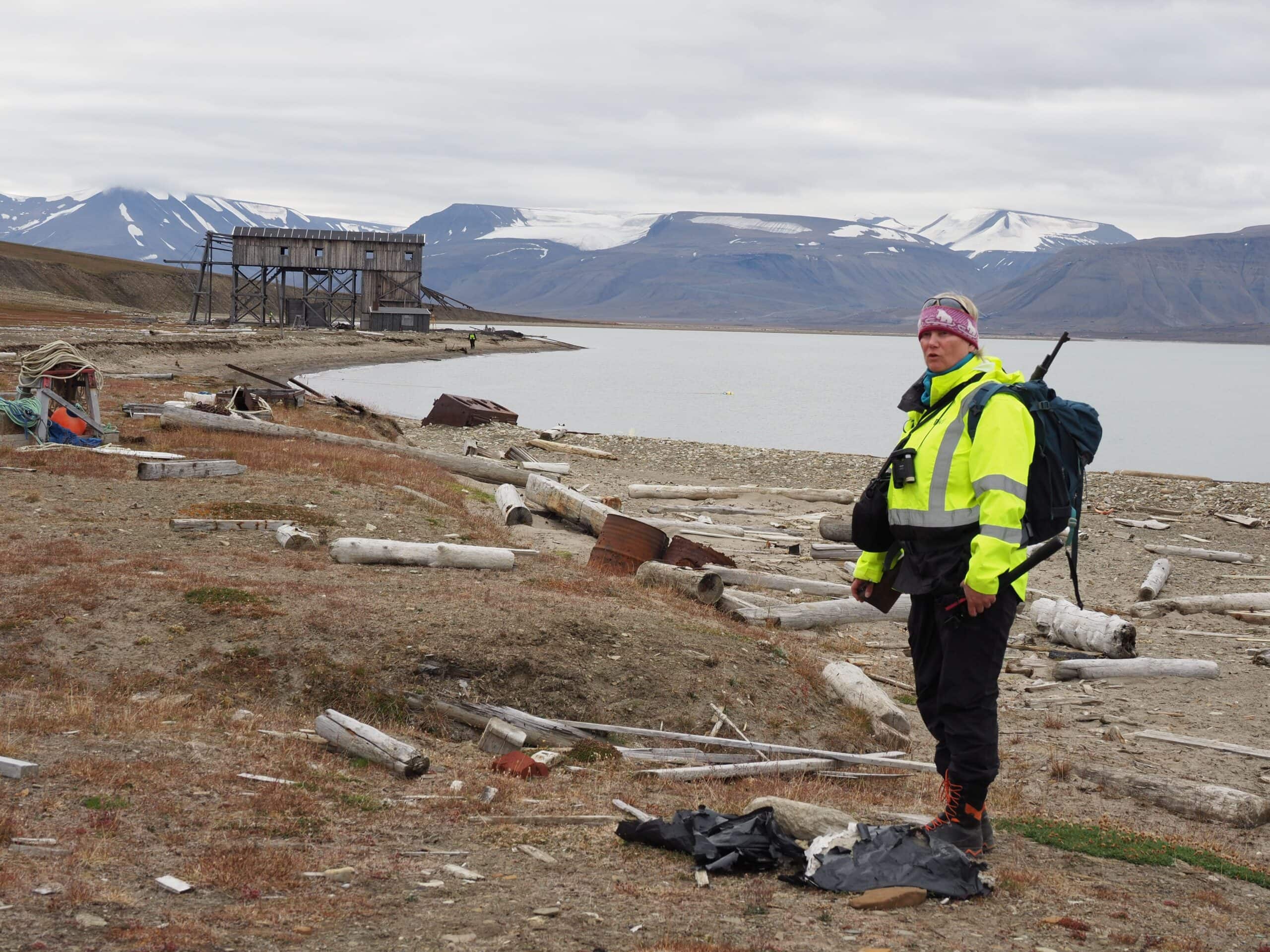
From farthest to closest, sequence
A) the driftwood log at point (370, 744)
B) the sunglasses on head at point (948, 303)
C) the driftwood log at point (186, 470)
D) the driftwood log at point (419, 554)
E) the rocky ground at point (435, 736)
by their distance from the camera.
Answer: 1. the driftwood log at point (186, 470)
2. the driftwood log at point (419, 554)
3. the driftwood log at point (370, 744)
4. the sunglasses on head at point (948, 303)
5. the rocky ground at point (435, 736)

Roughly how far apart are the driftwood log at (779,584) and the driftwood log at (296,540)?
16.6 ft

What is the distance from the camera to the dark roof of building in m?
85.3

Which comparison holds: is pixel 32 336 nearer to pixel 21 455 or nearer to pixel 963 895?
pixel 21 455

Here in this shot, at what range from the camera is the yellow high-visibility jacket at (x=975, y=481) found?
5695mm

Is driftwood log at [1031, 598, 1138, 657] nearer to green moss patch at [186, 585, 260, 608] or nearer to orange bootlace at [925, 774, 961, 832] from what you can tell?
orange bootlace at [925, 774, 961, 832]

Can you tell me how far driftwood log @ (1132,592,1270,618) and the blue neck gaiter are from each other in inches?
431

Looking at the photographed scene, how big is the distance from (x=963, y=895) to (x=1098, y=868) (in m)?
1.16

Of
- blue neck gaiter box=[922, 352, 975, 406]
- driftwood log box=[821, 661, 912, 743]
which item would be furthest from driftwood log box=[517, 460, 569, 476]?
blue neck gaiter box=[922, 352, 975, 406]

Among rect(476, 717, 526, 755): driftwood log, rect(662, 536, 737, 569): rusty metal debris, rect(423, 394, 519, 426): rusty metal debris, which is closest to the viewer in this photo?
rect(476, 717, 526, 755): driftwood log

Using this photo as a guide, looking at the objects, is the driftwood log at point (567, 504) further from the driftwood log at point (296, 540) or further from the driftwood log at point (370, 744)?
the driftwood log at point (370, 744)

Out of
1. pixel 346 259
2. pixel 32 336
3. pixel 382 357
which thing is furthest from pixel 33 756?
pixel 346 259

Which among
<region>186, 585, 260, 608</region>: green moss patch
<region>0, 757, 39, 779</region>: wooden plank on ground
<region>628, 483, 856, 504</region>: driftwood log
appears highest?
<region>186, 585, 260, 608</region>: green moss patch

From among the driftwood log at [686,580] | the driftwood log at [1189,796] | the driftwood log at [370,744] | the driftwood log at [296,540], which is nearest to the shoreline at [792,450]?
the driftwood log at [686,580]

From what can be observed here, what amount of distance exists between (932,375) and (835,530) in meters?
13.2
